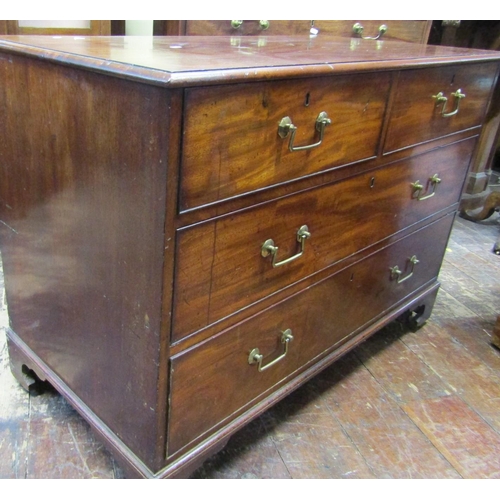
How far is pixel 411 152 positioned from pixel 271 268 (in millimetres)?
501

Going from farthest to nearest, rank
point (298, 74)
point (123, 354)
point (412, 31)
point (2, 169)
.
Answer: point (412, 31) < point (2, 169) < point (123, 354) < point (298, 74)

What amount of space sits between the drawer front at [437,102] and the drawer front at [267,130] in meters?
0.09

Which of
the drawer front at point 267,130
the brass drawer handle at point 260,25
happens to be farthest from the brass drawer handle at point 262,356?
the brass drawer handle at point 260,25

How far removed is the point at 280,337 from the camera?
1128 mm

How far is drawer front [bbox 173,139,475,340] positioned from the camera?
857mm

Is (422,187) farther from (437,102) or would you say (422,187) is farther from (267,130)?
(267,130)

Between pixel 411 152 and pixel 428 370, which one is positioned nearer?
pixel 411 152

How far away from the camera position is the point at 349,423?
1305 mm

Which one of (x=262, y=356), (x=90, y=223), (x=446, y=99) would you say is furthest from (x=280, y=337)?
(x=446, y=99)

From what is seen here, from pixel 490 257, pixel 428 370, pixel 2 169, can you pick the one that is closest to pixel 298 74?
pixel 2 169

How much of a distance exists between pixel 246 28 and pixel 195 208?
1.09 m

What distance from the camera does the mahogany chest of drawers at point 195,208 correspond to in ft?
2.54

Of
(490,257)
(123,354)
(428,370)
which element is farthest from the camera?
(490,257)

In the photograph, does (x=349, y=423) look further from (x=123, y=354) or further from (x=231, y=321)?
(x=123, y=354)
